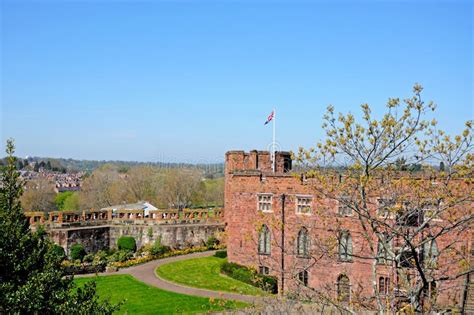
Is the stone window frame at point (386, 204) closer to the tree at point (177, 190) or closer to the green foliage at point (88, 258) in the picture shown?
the green foliage at point (88, 258)

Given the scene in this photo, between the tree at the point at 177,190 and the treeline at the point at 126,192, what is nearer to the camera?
the treeline at the point at 126,192

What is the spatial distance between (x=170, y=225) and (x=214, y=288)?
13.1 meters

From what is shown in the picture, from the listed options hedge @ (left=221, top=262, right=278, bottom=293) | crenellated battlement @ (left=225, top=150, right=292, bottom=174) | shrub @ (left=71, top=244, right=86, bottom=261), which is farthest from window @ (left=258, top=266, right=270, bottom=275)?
shrub @ (left=71, top=244, right=86, bottom=261)

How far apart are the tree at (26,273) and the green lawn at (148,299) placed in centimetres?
1016

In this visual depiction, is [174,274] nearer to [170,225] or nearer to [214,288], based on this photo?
[214,288]

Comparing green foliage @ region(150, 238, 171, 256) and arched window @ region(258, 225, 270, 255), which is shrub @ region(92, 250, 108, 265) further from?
arched window @ region(258, 225, 270, 255)

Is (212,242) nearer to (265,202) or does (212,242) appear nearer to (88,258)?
(88,258)

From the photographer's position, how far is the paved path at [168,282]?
1058 inches

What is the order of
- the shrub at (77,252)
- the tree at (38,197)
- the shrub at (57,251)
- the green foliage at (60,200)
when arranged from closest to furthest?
1. the shrub at (57,251)
2. the shrub at (77,252)
3. the tree at (38,197)
4. the green foliage at (60,200)

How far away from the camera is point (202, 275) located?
31.3m

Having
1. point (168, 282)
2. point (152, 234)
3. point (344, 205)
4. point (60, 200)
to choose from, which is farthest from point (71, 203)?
point (344, 205)

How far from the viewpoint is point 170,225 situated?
134 ft

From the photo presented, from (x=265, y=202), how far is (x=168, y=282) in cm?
730

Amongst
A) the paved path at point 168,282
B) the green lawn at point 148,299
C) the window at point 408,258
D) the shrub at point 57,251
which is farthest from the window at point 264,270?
the window at point 408,258
